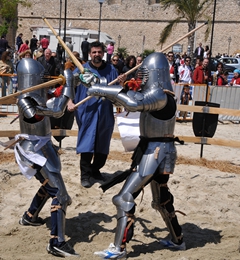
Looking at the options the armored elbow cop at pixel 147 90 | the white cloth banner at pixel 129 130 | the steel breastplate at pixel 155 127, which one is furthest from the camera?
the white cloth banner at pixel 129 130

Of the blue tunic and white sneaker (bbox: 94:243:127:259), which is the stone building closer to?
the blue tunic

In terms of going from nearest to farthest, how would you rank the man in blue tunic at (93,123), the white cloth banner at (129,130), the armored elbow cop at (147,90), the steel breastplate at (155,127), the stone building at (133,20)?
1. the armored elbow cop at (147,90)
2. the steel breastplate at (155,127)
3. the white cloth banner at (129,130)
4. the man in blue tunic at (93,123)
5. the stone building at (133,20)

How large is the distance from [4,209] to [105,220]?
119cm

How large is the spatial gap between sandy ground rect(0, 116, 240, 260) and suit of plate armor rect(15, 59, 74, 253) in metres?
0.45

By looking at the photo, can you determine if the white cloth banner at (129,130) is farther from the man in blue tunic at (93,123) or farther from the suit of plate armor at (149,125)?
the man in blue tunic at (93,123)

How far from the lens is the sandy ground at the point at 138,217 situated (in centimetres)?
489

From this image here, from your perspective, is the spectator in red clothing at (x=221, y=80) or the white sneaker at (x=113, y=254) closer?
the white sneaker at (x=113, y=254)

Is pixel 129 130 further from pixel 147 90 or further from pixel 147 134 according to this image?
pixel 147 90

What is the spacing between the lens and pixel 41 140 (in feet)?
16.0

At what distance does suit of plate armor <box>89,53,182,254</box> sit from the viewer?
4449mm

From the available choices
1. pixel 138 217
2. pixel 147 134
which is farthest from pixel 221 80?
pixel 147 134

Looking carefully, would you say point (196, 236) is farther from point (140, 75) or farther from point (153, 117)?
point (140, 75)

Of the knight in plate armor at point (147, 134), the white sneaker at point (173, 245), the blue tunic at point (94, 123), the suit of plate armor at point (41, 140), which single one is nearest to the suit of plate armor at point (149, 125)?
the knight in plate armor at point (147, 134)

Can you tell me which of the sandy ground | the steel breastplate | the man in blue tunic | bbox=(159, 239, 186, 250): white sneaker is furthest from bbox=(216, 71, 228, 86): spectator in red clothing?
the steel breastplate
